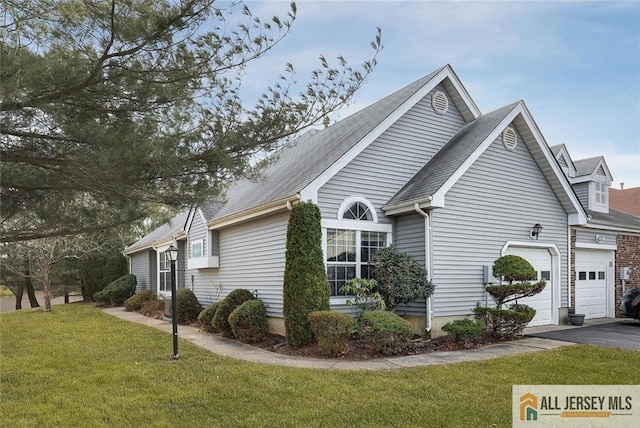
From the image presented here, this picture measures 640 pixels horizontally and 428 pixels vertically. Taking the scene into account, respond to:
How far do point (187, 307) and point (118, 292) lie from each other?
916 cm

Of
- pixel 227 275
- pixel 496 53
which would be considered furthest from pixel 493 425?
pixel 227 275

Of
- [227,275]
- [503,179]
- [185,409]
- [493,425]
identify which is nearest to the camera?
[493,425]

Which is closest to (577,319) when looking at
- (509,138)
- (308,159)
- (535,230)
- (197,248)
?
(535,230)

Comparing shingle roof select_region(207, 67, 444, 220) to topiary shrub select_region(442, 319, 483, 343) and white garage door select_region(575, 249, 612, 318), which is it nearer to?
topiary shrub select_region(442, 319, 483, 343)

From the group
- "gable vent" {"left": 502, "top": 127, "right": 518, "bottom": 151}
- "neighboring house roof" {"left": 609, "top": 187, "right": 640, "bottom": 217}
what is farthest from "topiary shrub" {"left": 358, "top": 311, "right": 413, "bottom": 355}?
"neighboring house roof" {"left": 609, "top": 187, "right": 640, "bottom": 217}

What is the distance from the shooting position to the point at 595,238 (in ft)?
47.3

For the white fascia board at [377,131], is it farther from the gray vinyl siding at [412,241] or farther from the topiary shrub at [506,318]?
the topiary shrub at [506,318]

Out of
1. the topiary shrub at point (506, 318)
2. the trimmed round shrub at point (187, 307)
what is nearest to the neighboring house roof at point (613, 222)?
the topiary shrub at point (506, 318)

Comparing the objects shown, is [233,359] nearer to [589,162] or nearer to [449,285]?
[449,285]

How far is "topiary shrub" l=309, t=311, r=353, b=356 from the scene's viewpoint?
28.6 feet

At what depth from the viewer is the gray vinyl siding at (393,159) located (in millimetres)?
10836

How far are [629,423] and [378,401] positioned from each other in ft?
9.18

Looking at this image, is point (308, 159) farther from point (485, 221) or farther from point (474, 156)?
point (485, 221)

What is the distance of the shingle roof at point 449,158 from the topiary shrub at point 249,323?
13.0ft
